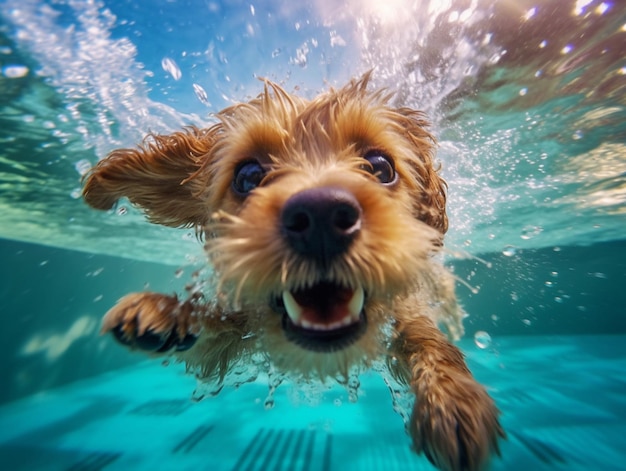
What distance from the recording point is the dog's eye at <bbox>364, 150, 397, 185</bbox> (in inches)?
98.0

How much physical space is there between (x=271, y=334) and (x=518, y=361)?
476 inches

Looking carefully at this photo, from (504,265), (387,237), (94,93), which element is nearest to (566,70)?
(387,237)

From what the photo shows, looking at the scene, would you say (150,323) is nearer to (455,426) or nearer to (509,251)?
(455,426)

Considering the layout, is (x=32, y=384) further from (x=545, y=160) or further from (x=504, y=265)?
(x=504, y=265)

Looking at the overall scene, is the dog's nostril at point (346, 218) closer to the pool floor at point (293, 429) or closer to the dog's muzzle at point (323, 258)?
the dog's muzzle at point (323, 258)

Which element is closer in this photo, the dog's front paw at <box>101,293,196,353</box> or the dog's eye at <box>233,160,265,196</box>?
the dog's front paw at <box>101,293,196,353</box>

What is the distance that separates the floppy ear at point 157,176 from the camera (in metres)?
2.94

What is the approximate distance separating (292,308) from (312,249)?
0.46 metres

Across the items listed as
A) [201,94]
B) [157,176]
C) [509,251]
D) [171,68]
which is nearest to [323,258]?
[157,176]

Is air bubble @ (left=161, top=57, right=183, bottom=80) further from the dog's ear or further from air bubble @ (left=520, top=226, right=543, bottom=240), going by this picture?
air bubble @ (left=520, top=226, right=543, bottom=240)

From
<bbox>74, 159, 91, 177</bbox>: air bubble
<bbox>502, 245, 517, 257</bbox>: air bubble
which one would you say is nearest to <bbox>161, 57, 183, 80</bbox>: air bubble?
<bbox>74, 159, 91, 177</bbox>: air bubble

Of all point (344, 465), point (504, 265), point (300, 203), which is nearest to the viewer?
point (300, 203)

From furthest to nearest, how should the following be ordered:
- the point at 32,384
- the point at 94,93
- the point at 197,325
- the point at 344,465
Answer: the point at 32,384, the point at 94,93, the point at 344,465, the point at 197,325

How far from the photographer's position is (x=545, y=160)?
9.74 meters
